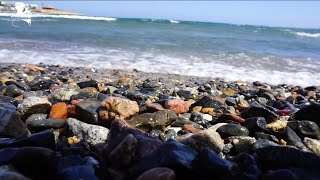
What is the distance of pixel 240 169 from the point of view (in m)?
2.36

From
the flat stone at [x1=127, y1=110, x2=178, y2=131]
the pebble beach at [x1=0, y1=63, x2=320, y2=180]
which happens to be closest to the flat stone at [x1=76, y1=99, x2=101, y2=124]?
the pebble beach at [x1=0, y1=63, x2=320, y2=180]

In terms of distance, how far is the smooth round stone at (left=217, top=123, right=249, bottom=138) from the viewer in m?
3.14

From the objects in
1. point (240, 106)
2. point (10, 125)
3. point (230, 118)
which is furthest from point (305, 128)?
point (10, 125)

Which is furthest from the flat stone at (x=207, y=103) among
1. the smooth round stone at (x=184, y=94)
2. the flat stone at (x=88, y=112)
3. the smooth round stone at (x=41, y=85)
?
the smooth round stone at (x=41, y=85)

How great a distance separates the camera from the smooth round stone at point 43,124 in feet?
10.2

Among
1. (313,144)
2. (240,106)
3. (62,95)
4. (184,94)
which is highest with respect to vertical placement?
(313,144)

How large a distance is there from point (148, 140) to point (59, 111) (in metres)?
1.37

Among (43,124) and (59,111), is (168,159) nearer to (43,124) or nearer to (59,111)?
(43,124)

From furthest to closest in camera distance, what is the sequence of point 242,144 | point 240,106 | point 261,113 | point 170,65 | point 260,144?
point 170,65
point 240,106
point 261,113
point 242,144
point 260,144

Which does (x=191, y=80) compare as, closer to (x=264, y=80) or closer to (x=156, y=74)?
(x=156, y=74)

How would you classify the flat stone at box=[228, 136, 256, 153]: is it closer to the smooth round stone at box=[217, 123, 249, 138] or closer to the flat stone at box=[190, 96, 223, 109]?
the smooth round stone at box=[217, 123, 249, 138]

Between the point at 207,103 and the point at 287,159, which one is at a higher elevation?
the point at 287,159

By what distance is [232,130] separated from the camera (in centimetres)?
315

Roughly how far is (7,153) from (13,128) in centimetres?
77
